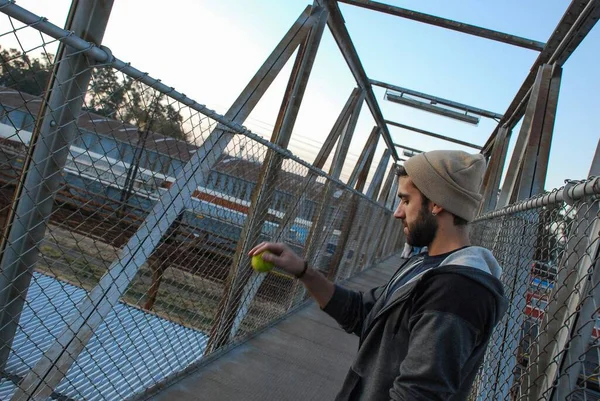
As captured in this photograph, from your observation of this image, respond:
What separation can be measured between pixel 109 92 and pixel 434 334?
161cm

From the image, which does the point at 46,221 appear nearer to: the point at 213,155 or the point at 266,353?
the point at 213,155

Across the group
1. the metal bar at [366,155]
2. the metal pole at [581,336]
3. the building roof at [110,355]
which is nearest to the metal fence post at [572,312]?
the metal pole at [581,336]

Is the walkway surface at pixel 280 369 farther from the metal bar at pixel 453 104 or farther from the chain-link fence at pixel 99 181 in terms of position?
the metal bar at pixel 453 104

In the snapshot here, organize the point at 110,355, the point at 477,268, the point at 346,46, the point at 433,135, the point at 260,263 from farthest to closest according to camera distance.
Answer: the point at 433,135 < the point at 346,46 < the point at 110,355 < the point at 260,263 < the point at 477,268

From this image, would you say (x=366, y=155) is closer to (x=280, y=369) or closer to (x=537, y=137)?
(x=537, y=137)

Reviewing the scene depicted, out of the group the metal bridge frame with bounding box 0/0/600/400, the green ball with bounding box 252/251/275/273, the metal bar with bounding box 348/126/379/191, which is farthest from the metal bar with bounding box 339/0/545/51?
the metal bar with bounding box 348/126/379/191

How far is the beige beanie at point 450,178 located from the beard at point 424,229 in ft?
0.23

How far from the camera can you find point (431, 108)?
33.7 feet

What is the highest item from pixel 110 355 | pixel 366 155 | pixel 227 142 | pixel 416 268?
pixel 366 155

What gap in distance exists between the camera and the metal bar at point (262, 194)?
4.29 m

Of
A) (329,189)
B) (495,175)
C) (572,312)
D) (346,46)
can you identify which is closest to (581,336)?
(572,312)

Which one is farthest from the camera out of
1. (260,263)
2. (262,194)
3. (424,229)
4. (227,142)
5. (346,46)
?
(346,46)

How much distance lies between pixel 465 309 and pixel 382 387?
429mm

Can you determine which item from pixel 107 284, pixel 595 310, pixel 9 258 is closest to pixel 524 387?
pixel 595 310
